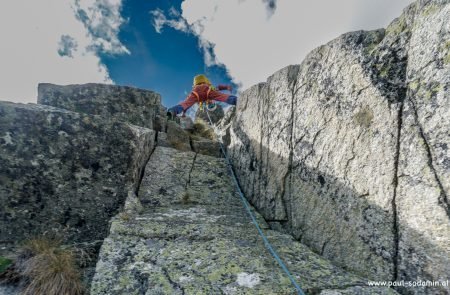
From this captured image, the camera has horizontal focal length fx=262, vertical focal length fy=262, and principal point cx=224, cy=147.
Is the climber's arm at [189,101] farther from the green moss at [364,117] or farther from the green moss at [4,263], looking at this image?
the green moss at [4,263]

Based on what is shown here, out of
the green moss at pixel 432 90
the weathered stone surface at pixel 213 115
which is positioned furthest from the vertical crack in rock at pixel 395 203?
the weathered stone surface at pixel 213 115

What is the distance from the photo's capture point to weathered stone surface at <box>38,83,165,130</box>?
7.58 metres

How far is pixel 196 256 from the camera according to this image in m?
4.65

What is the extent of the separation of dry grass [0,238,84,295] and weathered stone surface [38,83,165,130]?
436cm

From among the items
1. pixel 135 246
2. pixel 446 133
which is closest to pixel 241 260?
pixel 135 246

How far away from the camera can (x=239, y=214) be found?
6.92m

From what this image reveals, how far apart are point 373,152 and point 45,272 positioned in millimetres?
5755

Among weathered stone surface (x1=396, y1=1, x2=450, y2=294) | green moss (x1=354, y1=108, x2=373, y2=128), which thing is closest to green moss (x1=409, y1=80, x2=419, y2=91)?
weathered stone surface (x1=396, y1=1, x2=450, y2=294)

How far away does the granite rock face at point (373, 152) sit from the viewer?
12.4ft

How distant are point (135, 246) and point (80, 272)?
3.42ft

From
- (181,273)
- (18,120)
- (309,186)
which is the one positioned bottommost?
(181,273)

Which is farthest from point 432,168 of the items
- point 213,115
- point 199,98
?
point 213,115

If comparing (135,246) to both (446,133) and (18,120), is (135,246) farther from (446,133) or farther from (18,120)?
(446,133)

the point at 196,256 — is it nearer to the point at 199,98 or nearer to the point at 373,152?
the point at 373,152
